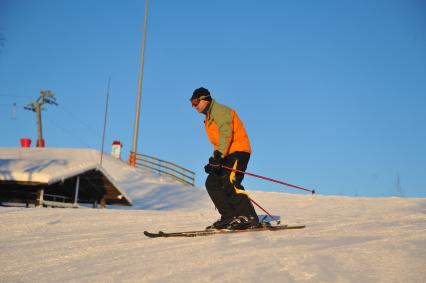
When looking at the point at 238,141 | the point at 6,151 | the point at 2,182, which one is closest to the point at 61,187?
the point at 2,182

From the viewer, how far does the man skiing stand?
6.16 meters

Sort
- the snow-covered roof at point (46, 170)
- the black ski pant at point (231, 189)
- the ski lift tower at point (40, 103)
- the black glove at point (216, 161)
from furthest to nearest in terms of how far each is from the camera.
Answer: the ski lift tower at point (40, 103) → the snow-covered roof at point (46, 170) → the black ski pant at point (231, 189) → the black glove at point (216, 161)

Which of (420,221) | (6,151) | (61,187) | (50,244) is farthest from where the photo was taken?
(6,151)

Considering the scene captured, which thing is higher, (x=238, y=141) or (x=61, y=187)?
(x=238, y=141)

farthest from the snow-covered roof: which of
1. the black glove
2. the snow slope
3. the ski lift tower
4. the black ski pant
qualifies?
the ski lift tower

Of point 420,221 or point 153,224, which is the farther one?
point 153,224

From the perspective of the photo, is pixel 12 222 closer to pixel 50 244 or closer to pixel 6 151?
pixel 50 244

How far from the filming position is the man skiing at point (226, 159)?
6.16 meters

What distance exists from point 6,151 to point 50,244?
34.7 meters

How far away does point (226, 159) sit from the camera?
6.36 m

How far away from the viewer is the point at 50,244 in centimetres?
538

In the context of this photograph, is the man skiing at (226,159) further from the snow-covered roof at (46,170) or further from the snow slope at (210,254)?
the snow-covered roof at (46,170)

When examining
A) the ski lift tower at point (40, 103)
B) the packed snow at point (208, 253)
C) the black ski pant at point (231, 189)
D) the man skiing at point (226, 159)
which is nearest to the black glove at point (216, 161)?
the man skiing at point (226, 159)

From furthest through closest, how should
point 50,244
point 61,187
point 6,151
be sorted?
point 6,151 → point 61,187 → point 50,244
